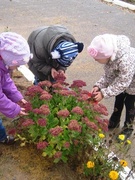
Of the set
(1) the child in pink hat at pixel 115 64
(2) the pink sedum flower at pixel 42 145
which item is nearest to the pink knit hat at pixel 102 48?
(1) the child in pink hat at pixel 115 64

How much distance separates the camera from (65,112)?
2.34 meters

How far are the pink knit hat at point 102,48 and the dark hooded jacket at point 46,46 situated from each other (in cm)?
36

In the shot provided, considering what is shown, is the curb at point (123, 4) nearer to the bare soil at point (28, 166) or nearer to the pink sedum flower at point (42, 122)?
the bare soil at point (28, 166)

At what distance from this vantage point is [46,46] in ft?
10.2

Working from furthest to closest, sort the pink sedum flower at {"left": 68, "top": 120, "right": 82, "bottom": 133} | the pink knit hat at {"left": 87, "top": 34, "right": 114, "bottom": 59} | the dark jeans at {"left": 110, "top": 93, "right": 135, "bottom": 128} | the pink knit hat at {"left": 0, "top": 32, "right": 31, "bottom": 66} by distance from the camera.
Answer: the dark jeans at {"left": 110, "top": 93, "right": 135, "bottom": 128}
the pink knit hat at {"left": 87, "top": 34, "right": 114, "bottom": 59}
the pink knit hat at {"left": 0, "top": 32, "right": 31, "bottom": 66}
the pink sedum flower at {"left": 68, "top": 120, "right": 82, "bottom": 133}

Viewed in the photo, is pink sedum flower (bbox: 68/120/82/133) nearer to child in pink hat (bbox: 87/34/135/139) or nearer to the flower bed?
the flower bed

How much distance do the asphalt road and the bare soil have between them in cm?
254

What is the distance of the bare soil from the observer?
102 inches

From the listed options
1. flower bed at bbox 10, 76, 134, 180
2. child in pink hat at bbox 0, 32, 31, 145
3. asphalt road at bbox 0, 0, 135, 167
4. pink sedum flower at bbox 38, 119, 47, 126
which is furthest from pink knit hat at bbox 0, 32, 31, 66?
asphalt road at bbox 0, 0, 135, 167

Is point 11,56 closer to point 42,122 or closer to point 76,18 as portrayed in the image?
point 42,122

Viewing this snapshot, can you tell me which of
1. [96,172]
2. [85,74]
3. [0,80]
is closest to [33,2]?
[85,74]

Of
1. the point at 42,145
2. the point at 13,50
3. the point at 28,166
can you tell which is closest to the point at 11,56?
the point at 13,50

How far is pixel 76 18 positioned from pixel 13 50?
5356 mm

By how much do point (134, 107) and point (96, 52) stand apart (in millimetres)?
921
